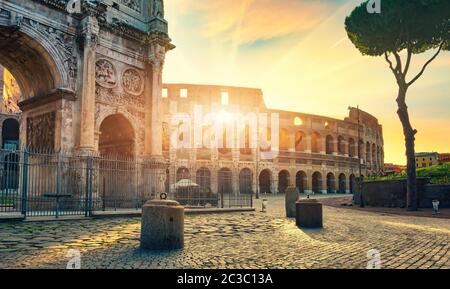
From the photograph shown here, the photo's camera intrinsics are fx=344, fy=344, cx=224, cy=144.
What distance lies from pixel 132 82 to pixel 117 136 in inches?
103

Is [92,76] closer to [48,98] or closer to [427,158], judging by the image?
[48,98]

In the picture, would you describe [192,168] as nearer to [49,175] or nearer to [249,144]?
[249,144]

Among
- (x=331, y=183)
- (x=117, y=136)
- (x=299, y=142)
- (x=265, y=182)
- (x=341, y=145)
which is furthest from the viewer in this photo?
(x=341, y=145)

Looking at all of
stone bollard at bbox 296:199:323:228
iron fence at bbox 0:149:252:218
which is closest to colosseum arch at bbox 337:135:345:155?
iron fence at bbox 0:149:252:218

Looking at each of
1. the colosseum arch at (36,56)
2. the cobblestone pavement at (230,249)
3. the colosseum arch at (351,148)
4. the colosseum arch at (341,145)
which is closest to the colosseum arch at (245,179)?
the colosseum arch at (341,145)

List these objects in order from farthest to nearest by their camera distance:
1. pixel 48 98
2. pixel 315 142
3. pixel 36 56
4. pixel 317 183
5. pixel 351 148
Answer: pixel 351 148 < pixel 315 142 < pixel 317 183 < pixel 48 98 < pixel 36 56

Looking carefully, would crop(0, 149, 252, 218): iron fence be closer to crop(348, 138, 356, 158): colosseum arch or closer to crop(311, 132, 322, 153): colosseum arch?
crop(311, 132, 322, 153): colosseum arch

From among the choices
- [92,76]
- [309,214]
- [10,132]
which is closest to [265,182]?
[10,132]

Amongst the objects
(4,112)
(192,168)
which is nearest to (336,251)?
(192,168)

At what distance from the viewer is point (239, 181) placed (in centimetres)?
3628

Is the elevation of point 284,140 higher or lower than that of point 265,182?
higher

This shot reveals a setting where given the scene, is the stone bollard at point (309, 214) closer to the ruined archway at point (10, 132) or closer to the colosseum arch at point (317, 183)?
the colosseum arch at point (317, 183)

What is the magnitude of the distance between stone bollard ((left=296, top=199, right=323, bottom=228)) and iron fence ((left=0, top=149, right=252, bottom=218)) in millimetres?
5840

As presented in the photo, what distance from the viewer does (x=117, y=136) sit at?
16.1 metres
